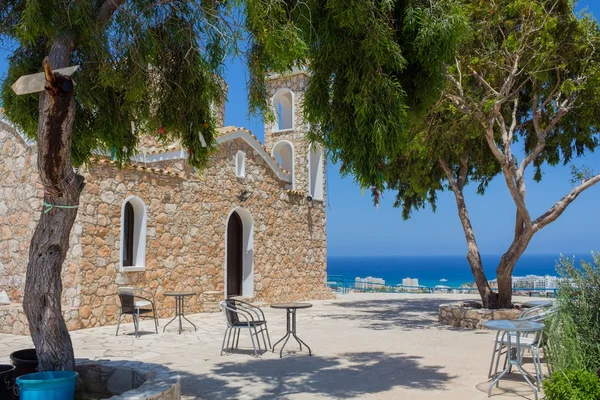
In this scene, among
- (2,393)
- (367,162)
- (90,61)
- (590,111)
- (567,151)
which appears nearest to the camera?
(2,393)

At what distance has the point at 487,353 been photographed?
789 centimetres

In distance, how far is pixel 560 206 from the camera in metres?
10.6

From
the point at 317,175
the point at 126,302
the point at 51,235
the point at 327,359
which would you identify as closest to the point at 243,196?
the point at 317,175

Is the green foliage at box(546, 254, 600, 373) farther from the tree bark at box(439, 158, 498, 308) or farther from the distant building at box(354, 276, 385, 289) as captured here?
the distant building at box(354, 276, 385, 289)

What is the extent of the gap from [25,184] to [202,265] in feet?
14.4

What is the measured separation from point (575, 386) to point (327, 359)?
148 inches

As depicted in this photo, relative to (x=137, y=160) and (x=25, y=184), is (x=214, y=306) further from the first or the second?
(x=25, y=184)

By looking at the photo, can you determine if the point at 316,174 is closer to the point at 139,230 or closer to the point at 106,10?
the point at 139,230

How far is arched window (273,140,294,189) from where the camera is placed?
17.9 m

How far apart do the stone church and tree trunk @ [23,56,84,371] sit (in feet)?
9.54

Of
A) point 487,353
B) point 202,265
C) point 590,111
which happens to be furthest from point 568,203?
point 202,265

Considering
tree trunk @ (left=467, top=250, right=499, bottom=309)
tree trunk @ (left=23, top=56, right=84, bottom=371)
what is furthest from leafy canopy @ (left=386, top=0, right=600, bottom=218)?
tree trunk @ (left=23, top=56, right=84, bottom=371)

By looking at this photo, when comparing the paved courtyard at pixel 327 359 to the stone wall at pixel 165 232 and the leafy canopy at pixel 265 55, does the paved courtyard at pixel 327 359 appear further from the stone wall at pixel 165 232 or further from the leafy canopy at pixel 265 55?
the leafy canopy at pixel 265 55

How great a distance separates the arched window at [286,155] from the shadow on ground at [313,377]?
10.6 meters
